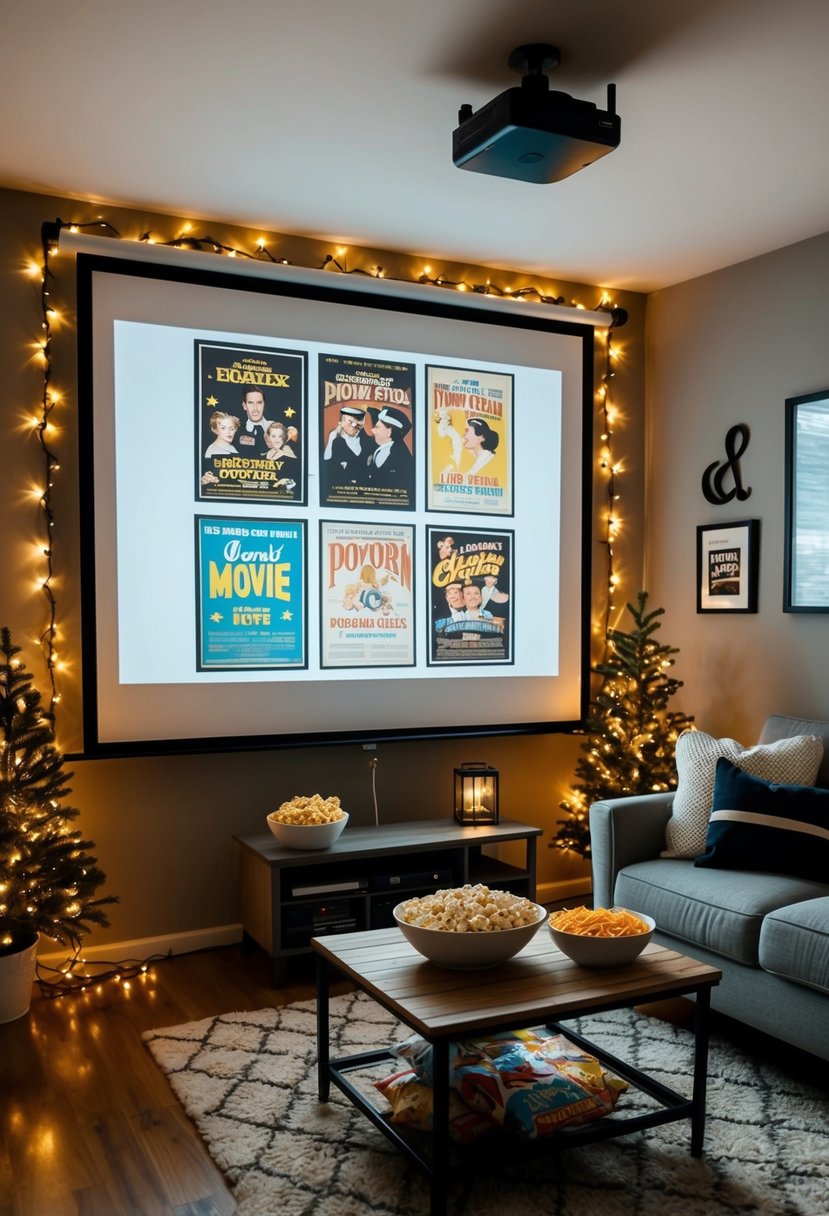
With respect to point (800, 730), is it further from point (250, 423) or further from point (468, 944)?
point (250, 423)

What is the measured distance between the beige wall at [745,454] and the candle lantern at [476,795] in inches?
44.7

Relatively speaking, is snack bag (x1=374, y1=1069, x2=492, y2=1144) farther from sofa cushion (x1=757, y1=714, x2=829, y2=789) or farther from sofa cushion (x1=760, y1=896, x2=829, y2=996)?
sofa cushion (x1=757, y1=714, x2=829, y2=789)

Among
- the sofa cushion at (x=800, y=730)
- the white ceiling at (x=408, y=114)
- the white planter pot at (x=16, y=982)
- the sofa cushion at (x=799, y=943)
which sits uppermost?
the white ceiling at (x=408, y=114)

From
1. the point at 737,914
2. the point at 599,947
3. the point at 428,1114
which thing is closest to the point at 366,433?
the point at 737,914

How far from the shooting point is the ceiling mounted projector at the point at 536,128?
8.86 feet

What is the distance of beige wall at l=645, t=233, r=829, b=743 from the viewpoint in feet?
13.8

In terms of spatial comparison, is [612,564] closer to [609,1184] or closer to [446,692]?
[446,692]

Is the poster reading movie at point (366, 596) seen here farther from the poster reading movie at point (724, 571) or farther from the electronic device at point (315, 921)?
the poster reading movie at point (724, 571)

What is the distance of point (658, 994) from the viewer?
2432 millimetres

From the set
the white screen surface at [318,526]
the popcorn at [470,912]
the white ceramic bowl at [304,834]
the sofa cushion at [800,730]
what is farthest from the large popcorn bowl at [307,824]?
the sofa cushion at [800,730]

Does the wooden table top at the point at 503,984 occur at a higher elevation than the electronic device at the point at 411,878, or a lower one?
higher

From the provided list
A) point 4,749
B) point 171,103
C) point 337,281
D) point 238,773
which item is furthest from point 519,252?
point 4,749

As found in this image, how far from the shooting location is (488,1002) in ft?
7.61

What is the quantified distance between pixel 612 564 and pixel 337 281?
6.09ft
